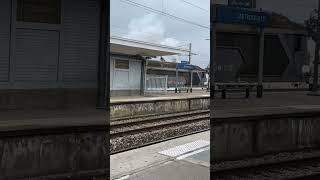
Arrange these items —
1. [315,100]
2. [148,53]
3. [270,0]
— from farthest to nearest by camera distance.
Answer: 1. [315,100]
2. [270,0]
3. [148,53]

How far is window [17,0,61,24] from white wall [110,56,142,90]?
1.48 ft

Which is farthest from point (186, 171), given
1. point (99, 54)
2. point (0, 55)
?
point (0, 55)

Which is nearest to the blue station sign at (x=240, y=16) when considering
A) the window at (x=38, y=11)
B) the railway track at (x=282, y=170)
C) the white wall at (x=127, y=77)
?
the white wall at (x=127, y=77)

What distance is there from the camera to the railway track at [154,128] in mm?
1899

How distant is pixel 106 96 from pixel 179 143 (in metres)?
0.50

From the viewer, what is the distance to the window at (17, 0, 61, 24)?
1875 mm

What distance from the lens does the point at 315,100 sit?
4.06 meters

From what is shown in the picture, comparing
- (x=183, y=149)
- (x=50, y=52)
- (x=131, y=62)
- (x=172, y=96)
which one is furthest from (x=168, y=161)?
(x=50, y=52)

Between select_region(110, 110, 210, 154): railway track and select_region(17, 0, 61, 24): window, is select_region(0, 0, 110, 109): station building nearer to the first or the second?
select_region(17, 0, 61, 24): window

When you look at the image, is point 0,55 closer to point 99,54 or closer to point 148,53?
point 99,54

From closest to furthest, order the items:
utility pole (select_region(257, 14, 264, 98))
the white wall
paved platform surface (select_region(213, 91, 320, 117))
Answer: the white wall → paved platform surface (select_region(213, 91, 320, 117)) → utility pole (select_region(257, 14, 264, 98))

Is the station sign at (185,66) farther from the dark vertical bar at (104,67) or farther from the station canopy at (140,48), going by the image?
the dark vertical bar at (104,67)

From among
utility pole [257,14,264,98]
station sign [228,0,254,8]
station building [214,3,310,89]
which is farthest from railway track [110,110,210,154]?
utility pole [257,14,264,98]

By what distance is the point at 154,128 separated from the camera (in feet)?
6.22
